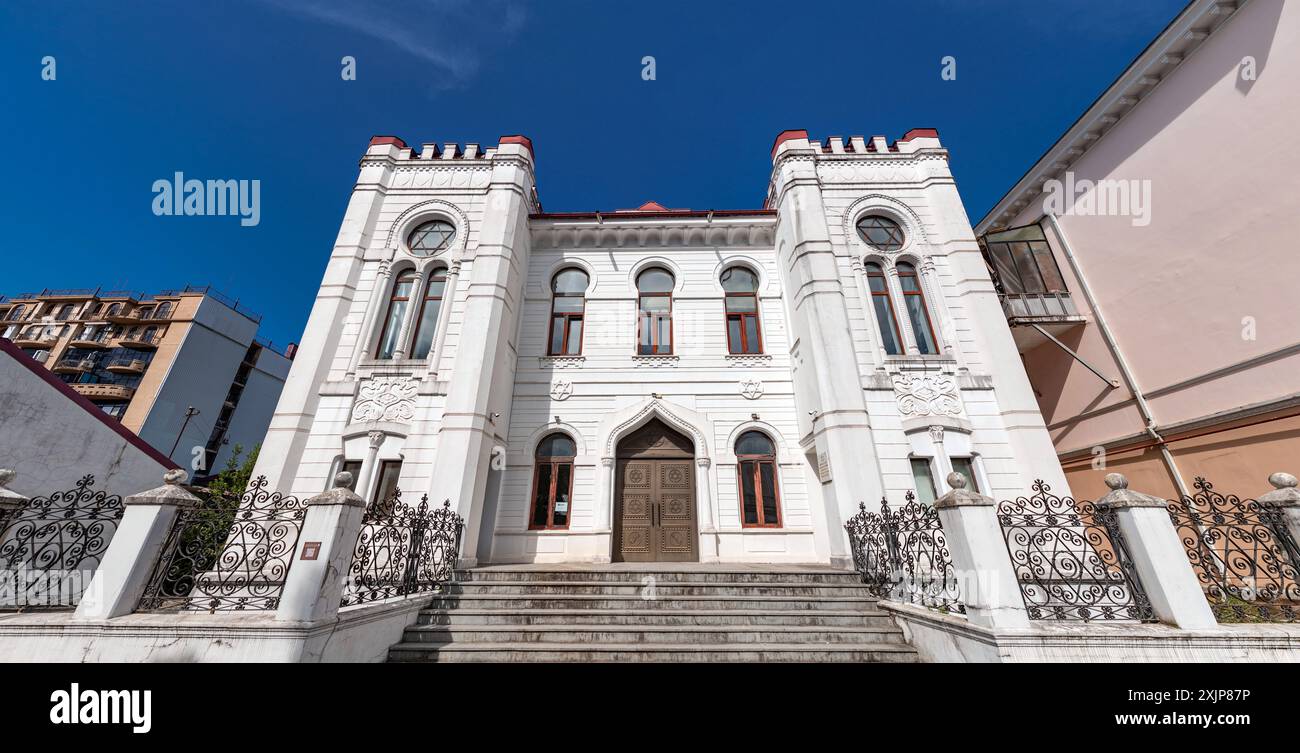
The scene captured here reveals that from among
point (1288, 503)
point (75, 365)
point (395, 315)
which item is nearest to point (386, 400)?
point (395, 315)

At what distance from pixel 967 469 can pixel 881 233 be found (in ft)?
19.0

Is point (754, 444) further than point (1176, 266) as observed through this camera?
Yes

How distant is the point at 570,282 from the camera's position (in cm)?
1165

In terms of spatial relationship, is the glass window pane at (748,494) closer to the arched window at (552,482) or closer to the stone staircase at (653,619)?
the stone staircase at (653,619)

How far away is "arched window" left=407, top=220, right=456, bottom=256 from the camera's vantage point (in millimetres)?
10594

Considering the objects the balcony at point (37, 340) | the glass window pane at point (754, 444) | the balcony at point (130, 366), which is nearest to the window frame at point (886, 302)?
the glass window pane at point (754, 444)

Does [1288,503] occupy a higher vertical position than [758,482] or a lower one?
lower

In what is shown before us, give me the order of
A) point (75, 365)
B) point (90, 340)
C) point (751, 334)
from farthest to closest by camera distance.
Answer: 1. point (90, 340)
2. point (75, 365)
3. point (751, 334)

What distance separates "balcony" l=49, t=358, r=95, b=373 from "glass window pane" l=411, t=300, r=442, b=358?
45.8 m

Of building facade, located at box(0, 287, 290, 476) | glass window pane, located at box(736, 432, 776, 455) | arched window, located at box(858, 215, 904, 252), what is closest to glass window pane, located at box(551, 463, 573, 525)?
glass window pane, located at box(736, 432, 776, 455)

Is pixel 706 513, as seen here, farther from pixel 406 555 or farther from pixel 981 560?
pixel 406 555

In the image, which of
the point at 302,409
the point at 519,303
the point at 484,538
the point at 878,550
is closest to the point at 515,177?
the point at 519,303

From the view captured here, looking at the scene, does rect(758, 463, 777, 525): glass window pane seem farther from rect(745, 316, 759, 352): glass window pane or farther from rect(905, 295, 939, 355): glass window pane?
rect(905, 295, 939, 355): glass window pane
